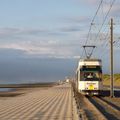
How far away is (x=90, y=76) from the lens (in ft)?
158

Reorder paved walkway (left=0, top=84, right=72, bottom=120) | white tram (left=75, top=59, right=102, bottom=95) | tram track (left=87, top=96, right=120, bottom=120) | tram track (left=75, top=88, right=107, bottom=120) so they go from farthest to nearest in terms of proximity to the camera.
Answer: white tram (left=75, top=59, right=102, bottom=95), tram track (left=87, top=96, right=120, bottom=120), paved walkway (left=0, top=84, right=72, bottom=120), tram track (left=75, top=88, right=107, bottom=120)

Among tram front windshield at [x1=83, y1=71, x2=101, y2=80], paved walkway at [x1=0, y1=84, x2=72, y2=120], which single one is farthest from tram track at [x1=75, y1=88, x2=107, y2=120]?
tram front windshield at [x1=83, y1=71, x2=101, y2=80]

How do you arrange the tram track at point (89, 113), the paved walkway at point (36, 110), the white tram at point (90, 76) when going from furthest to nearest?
the white tram at point (90, 76) < the paved walkway at point (36, 110) < the tram track at point (89, 113)

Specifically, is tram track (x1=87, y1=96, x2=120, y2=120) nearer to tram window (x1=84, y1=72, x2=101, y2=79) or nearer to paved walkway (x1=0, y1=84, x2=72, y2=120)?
paved walkway (x1=0, y1=84, x2=72, y2=120)

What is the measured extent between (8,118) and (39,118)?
1571 millimetres

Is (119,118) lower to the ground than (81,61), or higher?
lower

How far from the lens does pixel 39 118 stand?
24109 millimetres

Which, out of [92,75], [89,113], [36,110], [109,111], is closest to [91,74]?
[92,75]

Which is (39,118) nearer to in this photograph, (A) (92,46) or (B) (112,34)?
(B) (112,34)

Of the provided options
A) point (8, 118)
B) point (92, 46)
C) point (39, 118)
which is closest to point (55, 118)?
point (39, 118)

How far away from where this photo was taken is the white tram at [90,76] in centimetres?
4788

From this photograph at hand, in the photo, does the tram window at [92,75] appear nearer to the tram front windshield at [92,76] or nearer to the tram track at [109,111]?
the tram front windshield at [92,76]

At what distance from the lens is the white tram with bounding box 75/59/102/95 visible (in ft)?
157

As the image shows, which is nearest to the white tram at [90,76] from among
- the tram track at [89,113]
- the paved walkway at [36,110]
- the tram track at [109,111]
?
the paved walkway at [36,110]
